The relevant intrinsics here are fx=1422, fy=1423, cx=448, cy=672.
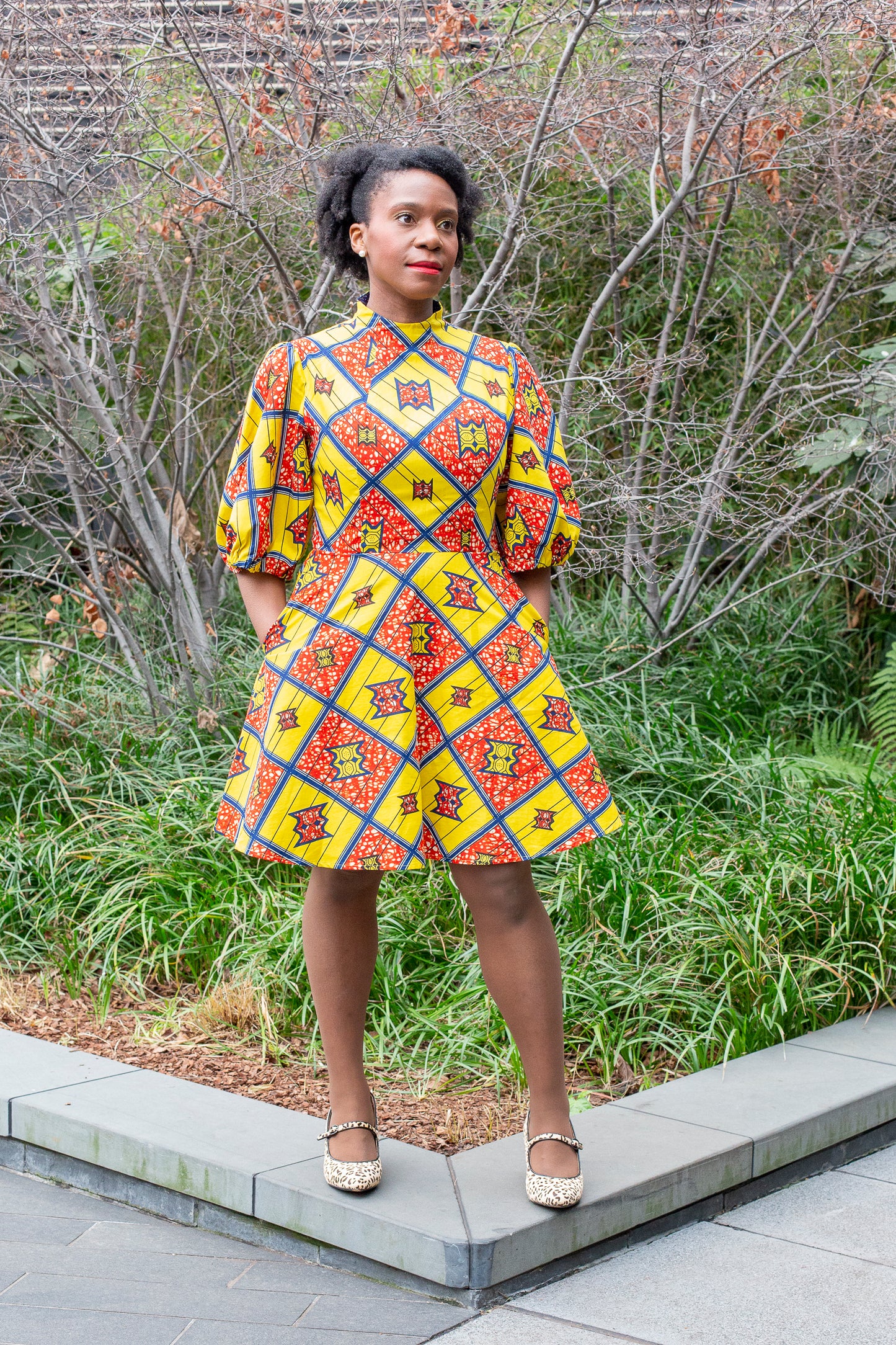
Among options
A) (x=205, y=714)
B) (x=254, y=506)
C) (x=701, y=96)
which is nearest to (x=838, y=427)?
(x=701, y=96)

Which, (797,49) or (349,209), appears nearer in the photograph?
(349,209)

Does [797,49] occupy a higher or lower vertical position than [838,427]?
higher

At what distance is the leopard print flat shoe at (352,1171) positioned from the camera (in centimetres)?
280

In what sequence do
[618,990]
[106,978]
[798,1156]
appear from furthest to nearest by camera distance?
[106,978] → [618,990] → [798,1156]

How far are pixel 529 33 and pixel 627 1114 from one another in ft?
13.7

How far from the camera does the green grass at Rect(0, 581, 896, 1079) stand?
3859 mm

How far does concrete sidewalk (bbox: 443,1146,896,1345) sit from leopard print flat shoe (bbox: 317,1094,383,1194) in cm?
36

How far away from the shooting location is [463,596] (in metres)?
2.76

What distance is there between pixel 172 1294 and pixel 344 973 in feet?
2.19

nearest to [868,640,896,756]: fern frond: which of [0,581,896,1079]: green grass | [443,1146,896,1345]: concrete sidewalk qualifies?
[0,581,896,1079]: green grass

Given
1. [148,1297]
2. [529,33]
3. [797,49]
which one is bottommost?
[148,1297]

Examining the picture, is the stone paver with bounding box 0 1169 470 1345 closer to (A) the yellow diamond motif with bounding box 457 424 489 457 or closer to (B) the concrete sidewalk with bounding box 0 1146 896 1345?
(B) the concrete sidewalk with bounding box 0 1146 896 1345

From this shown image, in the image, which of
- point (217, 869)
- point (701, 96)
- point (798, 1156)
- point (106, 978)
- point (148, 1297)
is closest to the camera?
point (148, 1297)

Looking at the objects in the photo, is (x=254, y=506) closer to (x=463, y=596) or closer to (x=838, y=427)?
(x=463, y=596)
